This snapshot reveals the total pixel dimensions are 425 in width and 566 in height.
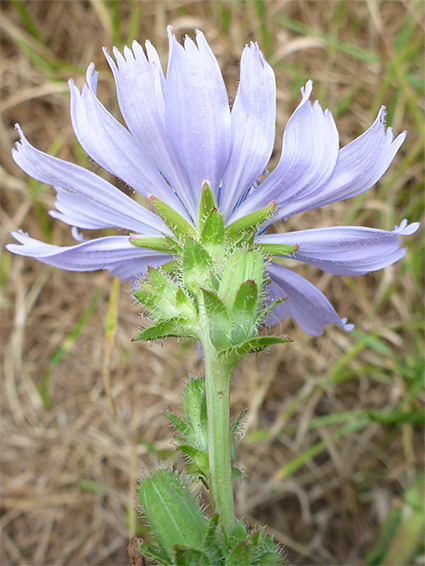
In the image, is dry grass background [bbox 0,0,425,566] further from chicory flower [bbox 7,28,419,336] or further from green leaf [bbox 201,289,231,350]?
green leaf [bbox 201,289,231,350]

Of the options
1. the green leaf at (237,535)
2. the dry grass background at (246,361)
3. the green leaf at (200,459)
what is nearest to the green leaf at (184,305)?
the green leaf at (200,459)

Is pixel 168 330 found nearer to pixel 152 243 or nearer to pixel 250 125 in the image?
pixel 152 243

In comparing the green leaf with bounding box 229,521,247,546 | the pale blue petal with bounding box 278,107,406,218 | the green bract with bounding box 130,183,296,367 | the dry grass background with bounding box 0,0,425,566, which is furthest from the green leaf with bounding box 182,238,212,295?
the dry grass background with bounding box 0,0,425,566

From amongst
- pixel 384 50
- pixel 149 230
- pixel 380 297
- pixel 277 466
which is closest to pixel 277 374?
pixel 277 466

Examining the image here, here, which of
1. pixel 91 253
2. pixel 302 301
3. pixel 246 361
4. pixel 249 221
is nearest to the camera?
pixel 249 221

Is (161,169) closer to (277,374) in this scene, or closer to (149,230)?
(149,230)

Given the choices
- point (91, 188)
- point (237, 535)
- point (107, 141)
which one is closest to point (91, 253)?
point (91, 188)
